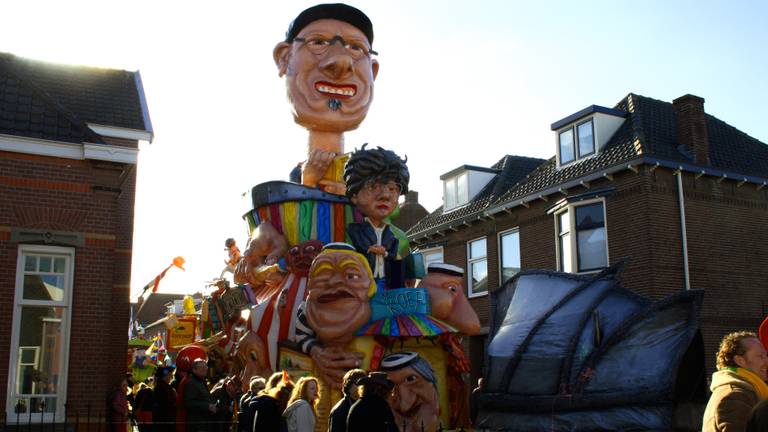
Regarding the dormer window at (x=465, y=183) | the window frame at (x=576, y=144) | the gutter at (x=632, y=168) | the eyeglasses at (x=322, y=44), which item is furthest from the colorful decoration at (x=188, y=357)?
the dormer window at (x=465, y=183)

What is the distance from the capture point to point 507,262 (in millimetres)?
23031

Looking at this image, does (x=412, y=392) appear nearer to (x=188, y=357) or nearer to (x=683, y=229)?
(x=188, y=357)

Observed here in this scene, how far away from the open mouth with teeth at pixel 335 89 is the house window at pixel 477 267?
13167 millimetres

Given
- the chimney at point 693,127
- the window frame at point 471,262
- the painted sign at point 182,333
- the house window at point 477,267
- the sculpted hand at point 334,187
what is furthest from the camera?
the house window at point 477,267

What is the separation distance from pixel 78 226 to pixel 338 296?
12.7 feet

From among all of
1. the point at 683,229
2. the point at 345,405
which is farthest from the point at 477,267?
the point at 345,405

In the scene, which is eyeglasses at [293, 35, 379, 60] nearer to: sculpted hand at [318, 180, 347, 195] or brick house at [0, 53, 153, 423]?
sculpted hand at [318, 180, 347, 195]

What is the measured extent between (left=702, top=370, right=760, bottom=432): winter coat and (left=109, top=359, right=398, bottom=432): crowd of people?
2.13 meters

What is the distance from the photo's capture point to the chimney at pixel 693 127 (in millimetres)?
19438

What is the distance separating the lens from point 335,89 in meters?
11.5

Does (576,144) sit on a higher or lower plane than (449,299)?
higher

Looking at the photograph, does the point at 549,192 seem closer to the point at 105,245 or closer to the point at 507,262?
the point at 507,262

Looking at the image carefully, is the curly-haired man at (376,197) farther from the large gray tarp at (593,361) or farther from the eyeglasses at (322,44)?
the large gray tarp at (593,361)

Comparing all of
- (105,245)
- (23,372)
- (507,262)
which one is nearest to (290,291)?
(105,245)
